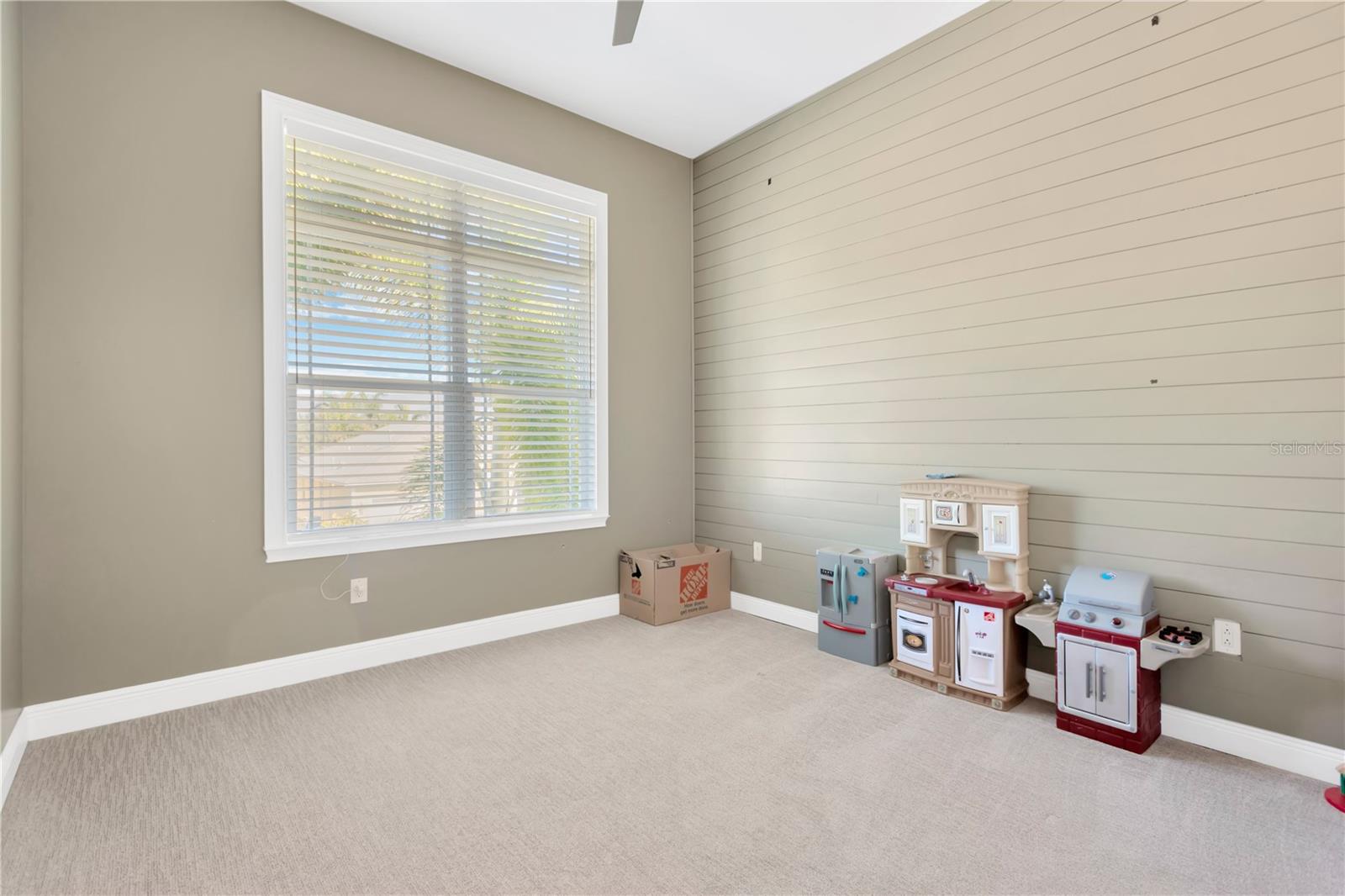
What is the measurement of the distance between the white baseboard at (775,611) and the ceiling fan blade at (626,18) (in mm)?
3209

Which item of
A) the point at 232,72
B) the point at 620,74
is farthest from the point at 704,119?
the point at 232,72

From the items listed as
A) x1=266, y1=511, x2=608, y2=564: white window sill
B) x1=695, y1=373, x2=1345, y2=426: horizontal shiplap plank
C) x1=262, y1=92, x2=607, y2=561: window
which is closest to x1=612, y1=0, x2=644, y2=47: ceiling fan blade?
x1=262, y1=92, x2=607, y2=561: window

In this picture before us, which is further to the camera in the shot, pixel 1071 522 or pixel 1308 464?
pixel 1071 522

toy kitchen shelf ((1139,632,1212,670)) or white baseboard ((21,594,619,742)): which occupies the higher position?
toy kitchen shelf ((1139,632,1212,670))

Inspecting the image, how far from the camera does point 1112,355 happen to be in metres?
2.68

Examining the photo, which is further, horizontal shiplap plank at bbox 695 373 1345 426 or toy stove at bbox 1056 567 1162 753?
toy stove at bbox 1056 567 1162 753

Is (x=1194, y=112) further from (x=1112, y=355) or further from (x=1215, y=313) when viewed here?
(x=1112, y=355)

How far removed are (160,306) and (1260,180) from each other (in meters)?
4.44

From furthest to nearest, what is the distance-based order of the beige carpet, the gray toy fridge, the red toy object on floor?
the gray toy fridge → the red toy object on floor → the beige carpet

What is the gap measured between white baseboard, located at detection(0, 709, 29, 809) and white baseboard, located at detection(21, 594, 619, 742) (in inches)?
0.8

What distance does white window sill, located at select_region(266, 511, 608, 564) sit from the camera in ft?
9.97

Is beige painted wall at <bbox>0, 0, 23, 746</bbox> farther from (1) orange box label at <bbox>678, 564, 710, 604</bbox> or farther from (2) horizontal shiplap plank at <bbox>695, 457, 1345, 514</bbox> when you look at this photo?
(2) horizontal shiplap plank at <bbox>695, 457, 1345, 514</bbox>

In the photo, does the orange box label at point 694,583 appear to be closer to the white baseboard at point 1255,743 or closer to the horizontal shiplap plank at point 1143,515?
the horizontal shiplap plank at point 1143,515

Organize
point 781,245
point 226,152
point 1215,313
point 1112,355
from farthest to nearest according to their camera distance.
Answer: point 781,245
point 226,152
point 1112,355
point 1215,313
